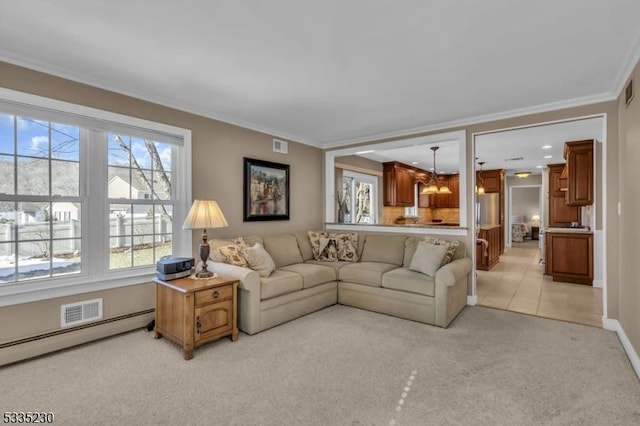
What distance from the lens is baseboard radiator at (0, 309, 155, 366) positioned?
2574 millimetres

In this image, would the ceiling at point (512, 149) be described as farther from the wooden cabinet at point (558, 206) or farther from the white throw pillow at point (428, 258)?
the white throw pillow at point (428, 258)

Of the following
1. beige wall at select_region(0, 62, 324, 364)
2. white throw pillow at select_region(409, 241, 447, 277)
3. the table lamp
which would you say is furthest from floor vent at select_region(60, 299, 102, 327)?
white throw pillow at select_region(409, 241, 447, 277)

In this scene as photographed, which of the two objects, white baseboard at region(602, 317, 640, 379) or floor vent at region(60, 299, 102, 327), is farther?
floor vent at region(60, 299, 102, 327)

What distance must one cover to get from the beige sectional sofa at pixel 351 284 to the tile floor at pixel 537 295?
0.84 m

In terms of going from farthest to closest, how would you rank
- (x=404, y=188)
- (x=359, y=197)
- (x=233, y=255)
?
1. (x=404, y=188)
2. (x=359, y=197)
3. (x=233, y=255)

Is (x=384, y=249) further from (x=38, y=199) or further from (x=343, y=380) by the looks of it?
(x=38, y=199)

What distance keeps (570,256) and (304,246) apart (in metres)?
4.56

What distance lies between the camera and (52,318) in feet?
9.08

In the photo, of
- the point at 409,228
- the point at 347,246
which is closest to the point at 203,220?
the point at 347,246

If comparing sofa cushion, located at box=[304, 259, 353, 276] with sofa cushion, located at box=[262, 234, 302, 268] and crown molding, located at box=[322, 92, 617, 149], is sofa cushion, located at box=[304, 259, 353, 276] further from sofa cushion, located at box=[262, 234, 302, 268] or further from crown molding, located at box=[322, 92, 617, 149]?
crown molding, located at box=[322, 92, 617, 149]

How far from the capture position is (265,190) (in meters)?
4.63

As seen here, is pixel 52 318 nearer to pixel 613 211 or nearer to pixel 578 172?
pixel 613 211

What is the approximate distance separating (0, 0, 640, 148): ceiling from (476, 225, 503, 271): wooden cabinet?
335cm

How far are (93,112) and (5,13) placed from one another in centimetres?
103
